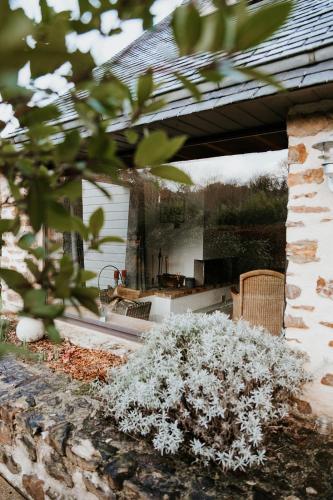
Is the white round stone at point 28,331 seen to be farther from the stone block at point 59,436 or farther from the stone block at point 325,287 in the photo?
the stone block at point 325,287

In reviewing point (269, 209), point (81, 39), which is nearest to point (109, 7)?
point (81, 39)

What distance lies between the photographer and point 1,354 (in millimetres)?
504

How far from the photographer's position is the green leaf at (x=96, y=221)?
0.58 m

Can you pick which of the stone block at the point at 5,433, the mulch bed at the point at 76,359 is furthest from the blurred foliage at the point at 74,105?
the mulch bed at the point at 76,359

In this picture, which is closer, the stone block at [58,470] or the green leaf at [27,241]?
the green leaf at [27,241]

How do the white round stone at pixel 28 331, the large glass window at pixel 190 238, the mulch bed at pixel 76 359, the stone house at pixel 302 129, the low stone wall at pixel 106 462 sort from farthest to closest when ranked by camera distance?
the large glass window at pixel 190 238 < the white round stone at pixel 28 331 < the mulch bed at pixel 76 359 < the stone house at pixel 302 129 < the low stone wall at pixel 106 462

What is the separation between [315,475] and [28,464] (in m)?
2.06

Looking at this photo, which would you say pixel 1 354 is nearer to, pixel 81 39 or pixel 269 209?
pixel 81 39

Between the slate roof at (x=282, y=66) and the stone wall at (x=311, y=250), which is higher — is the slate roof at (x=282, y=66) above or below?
above

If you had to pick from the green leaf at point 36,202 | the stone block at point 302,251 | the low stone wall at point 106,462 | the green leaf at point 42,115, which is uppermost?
the green leaf at point 42,115

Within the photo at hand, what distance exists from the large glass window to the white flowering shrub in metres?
1.94

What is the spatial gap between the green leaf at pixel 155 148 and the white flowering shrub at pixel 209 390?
2158mm

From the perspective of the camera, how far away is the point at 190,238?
6.49 m

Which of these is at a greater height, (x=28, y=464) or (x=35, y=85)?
(x=35, y=85)
